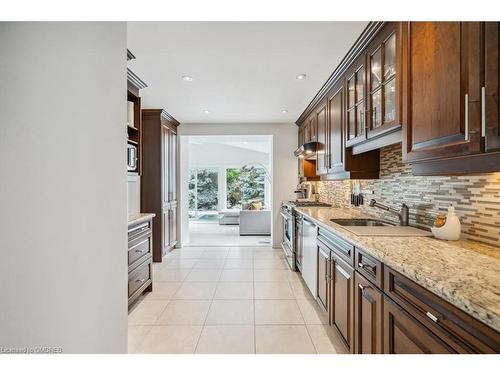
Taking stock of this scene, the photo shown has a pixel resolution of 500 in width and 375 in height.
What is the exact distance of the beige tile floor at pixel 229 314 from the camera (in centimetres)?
210

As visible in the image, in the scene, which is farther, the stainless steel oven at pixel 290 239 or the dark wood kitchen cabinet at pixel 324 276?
the stainless steel oven at pixel 290 239

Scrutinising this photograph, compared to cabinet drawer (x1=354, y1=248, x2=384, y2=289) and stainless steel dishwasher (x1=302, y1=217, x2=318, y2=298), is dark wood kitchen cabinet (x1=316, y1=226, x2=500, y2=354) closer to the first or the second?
cabinet drawer (x1=354, y1=248, x2=384, y2=289)

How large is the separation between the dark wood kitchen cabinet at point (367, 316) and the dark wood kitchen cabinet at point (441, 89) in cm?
79

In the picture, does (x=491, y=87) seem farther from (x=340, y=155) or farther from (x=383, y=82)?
(x=340, y=155)

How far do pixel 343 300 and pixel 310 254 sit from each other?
993 millimetres

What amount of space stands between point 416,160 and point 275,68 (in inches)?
70.2

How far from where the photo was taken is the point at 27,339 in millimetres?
1075

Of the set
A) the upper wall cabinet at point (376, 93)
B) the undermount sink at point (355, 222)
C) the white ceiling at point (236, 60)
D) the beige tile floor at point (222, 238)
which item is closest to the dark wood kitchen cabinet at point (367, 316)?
the undermount sink at point (355, 222)

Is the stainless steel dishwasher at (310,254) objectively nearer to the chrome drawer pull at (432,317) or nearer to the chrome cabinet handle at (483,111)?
the chrome drawer pull at (432,317)

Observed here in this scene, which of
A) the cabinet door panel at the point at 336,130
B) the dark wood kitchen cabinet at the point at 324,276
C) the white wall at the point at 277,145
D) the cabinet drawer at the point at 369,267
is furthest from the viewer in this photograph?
the white wall at the point at 277,145

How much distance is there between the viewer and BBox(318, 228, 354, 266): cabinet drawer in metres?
1.79

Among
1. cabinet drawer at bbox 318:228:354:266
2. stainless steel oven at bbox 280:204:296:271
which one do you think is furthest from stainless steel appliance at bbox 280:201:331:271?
cabinet drawer at bbox 318:228:354:266
